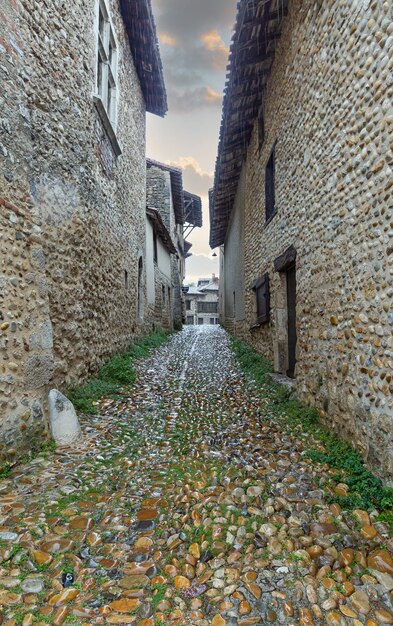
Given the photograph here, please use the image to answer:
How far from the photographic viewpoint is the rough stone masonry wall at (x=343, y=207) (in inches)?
109

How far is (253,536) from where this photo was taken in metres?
2.29

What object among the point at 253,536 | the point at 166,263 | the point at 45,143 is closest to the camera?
the point at 253,536

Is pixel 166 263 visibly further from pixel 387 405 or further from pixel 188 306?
pixel 188 306

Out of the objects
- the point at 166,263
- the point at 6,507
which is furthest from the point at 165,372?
the point at 166,263

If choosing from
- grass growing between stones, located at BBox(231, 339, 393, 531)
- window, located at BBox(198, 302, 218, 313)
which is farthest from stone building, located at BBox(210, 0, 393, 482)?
window, located at BBox(198, 302, 218, 313)

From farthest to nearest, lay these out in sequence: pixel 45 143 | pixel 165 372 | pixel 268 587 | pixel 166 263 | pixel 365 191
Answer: pixel 166 263
pixel 165 372
pixel 45 143
pixel 365 191
pixel 268 587

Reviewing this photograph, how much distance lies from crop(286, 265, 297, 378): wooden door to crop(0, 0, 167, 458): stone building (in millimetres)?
3241

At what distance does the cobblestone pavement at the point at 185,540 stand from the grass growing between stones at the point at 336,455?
0.47 feet

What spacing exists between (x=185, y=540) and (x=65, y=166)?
429 centimetres

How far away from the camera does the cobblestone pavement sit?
176 centimetres

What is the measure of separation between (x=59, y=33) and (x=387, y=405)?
5504 mm

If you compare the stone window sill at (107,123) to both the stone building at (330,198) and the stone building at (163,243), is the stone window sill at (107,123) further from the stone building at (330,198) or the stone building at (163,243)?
the stone building at (163,243)

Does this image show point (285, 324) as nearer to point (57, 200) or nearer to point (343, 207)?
point (343, 207)

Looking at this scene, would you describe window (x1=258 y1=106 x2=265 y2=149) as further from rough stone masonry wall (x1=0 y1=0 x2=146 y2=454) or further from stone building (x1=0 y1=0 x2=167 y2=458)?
rough stone masonry wall (x1=0 y1=0 x2=146 y2=454)
